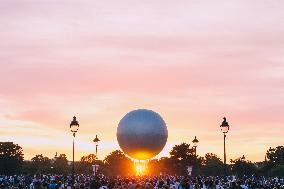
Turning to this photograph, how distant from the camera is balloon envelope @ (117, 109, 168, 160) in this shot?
89750 mm

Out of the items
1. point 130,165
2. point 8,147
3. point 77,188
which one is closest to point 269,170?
point 130,165

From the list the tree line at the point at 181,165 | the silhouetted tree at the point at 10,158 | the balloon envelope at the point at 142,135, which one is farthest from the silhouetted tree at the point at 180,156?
the silhouetted tree at the point at 10,158

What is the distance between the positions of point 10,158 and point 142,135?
30.6m

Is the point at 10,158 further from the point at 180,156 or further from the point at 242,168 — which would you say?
the point at 242,168

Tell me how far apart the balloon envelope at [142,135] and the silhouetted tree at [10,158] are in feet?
75.2

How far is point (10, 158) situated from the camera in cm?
10725

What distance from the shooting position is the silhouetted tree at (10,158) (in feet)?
342

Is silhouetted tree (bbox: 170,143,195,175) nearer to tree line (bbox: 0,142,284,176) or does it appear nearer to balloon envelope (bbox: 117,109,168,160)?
tree line (bbox: 0,142,284,176)

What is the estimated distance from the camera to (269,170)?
112 meters

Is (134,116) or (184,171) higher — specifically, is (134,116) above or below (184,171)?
above

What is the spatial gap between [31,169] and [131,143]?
34.3 m

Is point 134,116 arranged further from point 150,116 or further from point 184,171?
point 184,171

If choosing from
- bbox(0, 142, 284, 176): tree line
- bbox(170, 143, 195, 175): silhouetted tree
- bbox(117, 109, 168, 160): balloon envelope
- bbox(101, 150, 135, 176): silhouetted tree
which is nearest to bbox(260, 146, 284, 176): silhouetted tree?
bbox(0, 142, 284, 176): tree line

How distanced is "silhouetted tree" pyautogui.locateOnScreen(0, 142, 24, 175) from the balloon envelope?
22.9m
